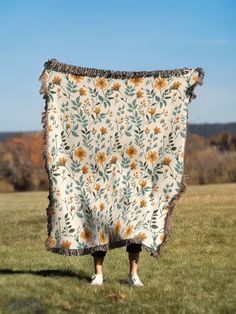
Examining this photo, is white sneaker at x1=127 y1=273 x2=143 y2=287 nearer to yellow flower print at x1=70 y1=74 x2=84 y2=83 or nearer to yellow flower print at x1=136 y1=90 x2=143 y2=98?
yellow flower print at x1=136 y1=90 x2=143 y2=98

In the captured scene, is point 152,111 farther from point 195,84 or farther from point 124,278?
point 124,278

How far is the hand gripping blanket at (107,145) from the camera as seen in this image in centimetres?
949

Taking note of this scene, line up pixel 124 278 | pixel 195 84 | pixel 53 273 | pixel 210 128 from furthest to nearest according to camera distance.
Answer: pixel 210 128, pixel 53 273, pixel 124 278, pixel 195 84

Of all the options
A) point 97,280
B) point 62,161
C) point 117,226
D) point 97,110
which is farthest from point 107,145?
point 97,280

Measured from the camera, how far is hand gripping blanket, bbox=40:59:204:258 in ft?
31.1

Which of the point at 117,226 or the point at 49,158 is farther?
the point at 49,158

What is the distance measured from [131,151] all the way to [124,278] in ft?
6.42

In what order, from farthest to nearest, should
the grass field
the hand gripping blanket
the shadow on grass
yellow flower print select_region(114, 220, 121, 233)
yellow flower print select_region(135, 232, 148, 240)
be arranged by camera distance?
1. the shadow on grass
2. the hand gripping blanket
3. yellow flower print select_region(114, 220, 121, 233)
4. yellow flower print select_region(135, 232, 148, 240)
5. the grass field

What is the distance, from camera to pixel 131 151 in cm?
954

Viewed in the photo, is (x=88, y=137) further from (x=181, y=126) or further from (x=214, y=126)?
(x=214, y=126)

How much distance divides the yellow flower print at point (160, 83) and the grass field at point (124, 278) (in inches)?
105

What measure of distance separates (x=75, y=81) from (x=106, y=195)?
5.19ft

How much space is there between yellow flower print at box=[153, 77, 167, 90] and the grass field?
8.79 feet

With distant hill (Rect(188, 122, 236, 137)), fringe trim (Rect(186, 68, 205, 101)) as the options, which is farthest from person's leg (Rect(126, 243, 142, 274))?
distant hill (Rect(188, 122, 236, 137))
